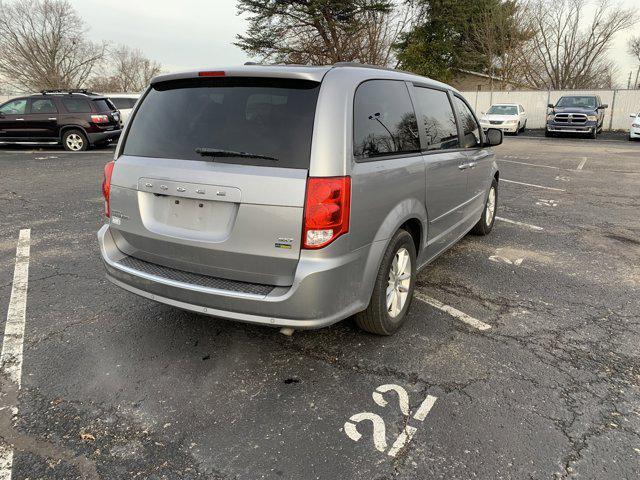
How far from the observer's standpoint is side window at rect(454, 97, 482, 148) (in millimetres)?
4543

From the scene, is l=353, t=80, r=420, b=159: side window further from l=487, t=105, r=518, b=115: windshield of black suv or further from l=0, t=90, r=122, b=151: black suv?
l=487, t=105, r=518, b=115: windshield of black suv

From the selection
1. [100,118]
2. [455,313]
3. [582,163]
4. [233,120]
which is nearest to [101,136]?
[100,118]

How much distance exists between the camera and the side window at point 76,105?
14.3 meters

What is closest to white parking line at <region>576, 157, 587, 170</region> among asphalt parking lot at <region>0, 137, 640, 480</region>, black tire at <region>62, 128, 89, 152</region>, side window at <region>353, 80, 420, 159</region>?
asphalt parking lot at <region>0, 137, 640, 480</region>

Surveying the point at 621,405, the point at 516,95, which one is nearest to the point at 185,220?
the point at 621,405

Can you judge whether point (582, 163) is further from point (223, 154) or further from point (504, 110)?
point (223, 154)

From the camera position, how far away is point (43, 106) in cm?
1435

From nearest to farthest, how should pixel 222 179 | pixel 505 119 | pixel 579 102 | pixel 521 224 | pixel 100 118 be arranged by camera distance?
pixel 222 179, pixel 521 224, pixel 100 118, pixel 579 102, pixel 505 119

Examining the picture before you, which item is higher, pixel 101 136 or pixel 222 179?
pixel 222 179

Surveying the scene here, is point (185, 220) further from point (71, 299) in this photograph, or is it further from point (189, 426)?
point (71, 299)

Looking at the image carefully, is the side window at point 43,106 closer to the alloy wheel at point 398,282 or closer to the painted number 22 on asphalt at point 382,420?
the alloy wheel at point 398,282

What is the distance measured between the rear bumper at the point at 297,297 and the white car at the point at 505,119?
22.8 m

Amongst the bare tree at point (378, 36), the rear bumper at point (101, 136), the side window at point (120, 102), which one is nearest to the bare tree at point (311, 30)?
the bare tree at point (378, 36)

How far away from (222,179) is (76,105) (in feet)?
46.4
